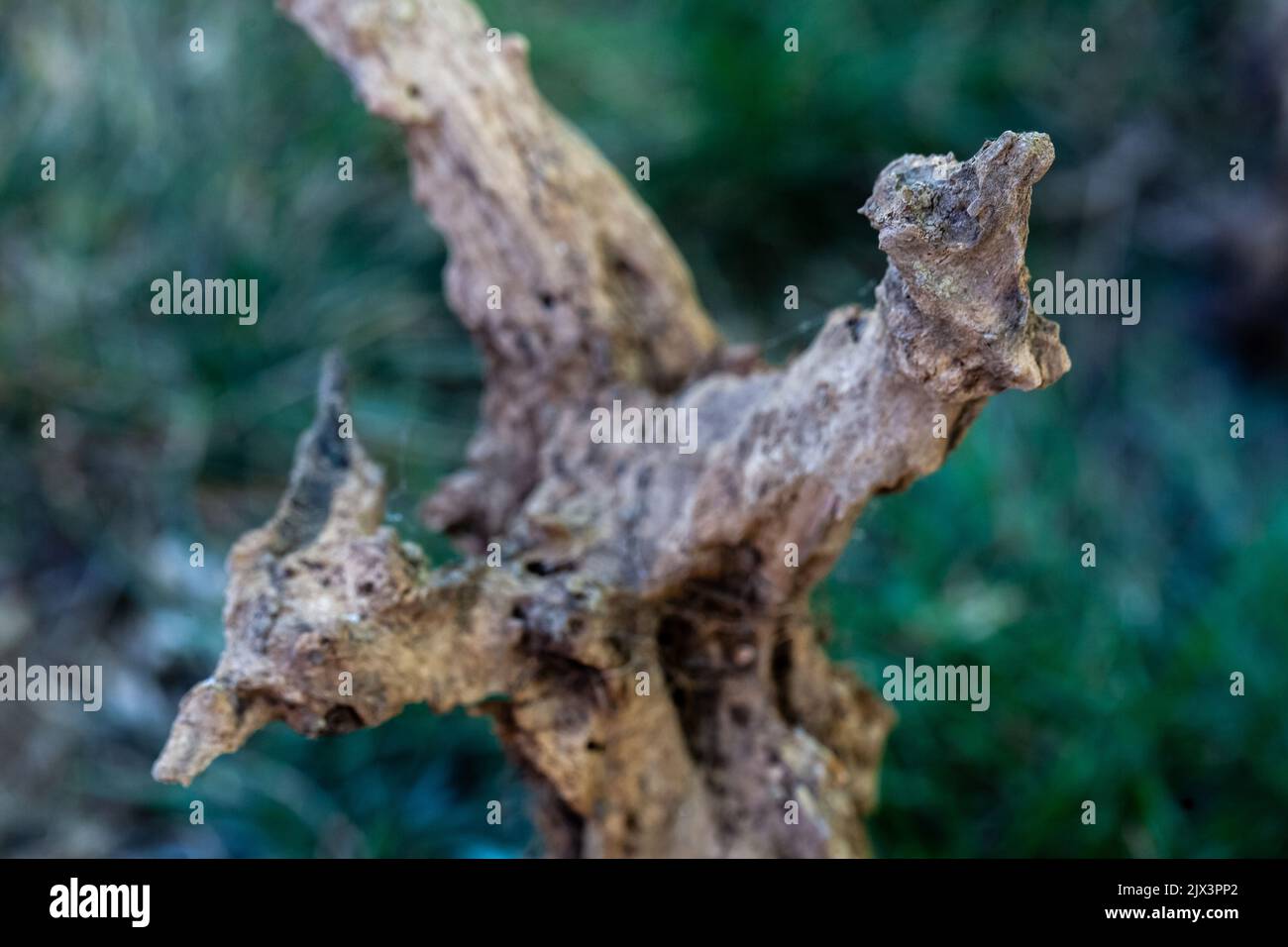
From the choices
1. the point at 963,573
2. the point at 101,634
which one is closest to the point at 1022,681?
the point at 963,573

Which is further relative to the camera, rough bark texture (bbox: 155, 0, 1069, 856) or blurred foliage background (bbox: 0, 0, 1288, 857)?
blurred foliage background (bbox: 0, 0, 1288, 857)

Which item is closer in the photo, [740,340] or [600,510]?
[600,510]

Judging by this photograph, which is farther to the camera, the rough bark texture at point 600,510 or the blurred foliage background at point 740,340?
the blurred foliage background at point 740,340

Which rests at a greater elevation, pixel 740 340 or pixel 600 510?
pixel 740 340
